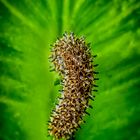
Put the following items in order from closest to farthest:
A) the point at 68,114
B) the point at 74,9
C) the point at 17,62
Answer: the point at 68,114
the point at 17,62
the point at 74,9

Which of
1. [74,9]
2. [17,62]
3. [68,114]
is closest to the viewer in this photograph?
[68,114]

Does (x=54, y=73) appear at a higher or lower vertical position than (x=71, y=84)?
higher

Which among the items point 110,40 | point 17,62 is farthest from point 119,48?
point 17,62

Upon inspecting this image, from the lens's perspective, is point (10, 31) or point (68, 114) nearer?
point (68, 114)

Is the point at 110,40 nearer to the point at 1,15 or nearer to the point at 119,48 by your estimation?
the point at 119,48
